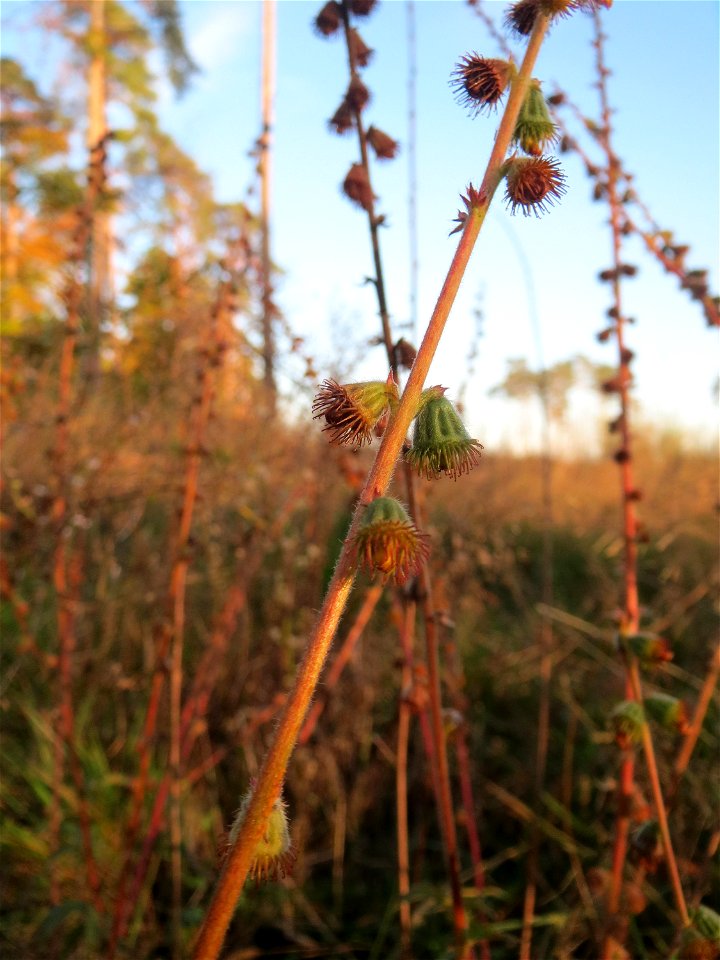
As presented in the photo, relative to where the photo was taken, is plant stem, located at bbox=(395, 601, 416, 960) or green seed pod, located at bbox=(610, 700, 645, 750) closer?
green seed pod, located at bbox=(610, 700, 645, 750)

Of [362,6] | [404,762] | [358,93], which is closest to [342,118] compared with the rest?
[358,93]

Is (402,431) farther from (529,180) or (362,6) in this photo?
(362,6)

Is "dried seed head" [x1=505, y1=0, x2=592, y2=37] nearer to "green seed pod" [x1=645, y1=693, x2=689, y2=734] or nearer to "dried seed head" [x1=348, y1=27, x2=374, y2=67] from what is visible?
"dried seed head" [x1=348, y1=27, x2=374, y2=67]

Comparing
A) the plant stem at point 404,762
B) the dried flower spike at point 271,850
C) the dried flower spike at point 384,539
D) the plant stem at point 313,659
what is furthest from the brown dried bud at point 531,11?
the plant stem at point 404,762

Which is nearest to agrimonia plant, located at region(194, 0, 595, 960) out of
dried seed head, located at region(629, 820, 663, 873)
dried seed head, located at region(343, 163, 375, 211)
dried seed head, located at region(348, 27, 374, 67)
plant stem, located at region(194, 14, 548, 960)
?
plant stem, located at region(194, 14, 548, 960)

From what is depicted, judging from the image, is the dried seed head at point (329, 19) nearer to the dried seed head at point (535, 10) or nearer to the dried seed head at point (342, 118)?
the dried seed head at point (342, 118)

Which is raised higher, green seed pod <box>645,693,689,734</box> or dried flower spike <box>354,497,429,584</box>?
dried flower spike <box>354,497,429,584</box>

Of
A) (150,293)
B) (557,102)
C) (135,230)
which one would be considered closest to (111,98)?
(135,230)
